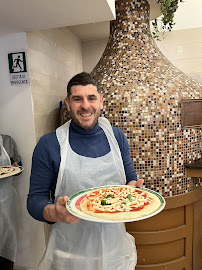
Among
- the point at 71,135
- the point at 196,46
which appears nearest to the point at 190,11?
the point at 196,46

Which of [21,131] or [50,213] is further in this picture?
[21,131]

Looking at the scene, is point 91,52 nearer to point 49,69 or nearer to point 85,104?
point 49,69

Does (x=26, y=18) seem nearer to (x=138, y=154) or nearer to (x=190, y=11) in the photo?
(x=138, y=154)

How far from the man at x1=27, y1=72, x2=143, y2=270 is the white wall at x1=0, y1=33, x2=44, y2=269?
87 cm

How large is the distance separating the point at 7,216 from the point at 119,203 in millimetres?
1474

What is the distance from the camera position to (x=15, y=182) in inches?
97.6

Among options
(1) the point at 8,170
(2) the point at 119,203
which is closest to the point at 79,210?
(2) the point at 119,203

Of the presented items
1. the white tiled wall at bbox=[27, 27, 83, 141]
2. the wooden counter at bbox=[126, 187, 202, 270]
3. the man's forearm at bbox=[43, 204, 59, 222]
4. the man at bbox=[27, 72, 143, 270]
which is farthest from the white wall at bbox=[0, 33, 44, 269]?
the man's forearm at bbox=[43, 204, 59, 222]

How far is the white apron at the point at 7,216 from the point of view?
91.7 inches

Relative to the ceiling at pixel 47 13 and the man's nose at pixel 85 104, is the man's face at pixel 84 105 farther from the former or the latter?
the ceiling at pixel 47 13

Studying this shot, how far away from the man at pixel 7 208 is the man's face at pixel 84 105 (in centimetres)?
103

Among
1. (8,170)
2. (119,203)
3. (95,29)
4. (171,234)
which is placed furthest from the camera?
(95,29)

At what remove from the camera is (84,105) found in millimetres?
1568

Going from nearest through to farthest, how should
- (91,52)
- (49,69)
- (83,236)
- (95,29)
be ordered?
(83,236) < (49,69) < (95,29) < (91,52)
